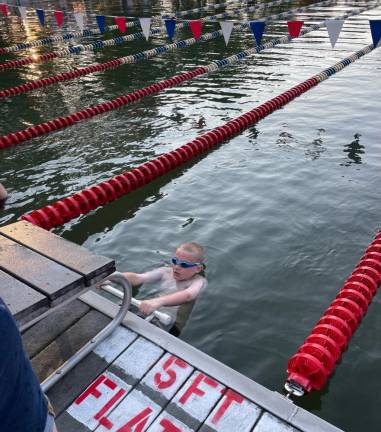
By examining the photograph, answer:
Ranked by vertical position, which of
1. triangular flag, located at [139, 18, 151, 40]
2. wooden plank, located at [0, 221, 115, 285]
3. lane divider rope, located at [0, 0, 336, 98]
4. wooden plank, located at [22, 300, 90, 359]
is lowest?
wooden plank, located at [22, 300, 90, 359]

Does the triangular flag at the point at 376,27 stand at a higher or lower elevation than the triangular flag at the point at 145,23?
lower

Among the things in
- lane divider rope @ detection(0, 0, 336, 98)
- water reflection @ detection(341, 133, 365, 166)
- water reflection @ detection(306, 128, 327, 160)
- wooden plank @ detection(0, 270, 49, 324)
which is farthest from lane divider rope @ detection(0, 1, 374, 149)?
wooden plank @ detection(0, 270, 49, 324)

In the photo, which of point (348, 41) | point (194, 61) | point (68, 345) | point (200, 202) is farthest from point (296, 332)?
point (348, 41)

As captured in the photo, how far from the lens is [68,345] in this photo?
3842mm

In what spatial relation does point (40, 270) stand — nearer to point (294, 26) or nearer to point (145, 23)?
point (294, 26)

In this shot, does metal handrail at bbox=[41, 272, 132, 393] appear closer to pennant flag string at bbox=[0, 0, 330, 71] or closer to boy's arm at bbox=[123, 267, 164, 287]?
boy's arm at bbox=[123, 267, 164, 287]

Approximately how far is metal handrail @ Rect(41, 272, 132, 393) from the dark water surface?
100 centimetres

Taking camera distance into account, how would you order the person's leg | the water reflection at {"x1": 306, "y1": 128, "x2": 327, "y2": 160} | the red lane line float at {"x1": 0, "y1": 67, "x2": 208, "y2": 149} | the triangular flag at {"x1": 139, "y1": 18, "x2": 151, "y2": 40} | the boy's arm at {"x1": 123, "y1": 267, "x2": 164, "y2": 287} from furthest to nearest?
the triangular flag at {"x1": 139, "y1": 18, "x2": 151, "y2": 40}
the red lane line float at {"x1": 0, "y1": 67, "x2": 208, "y2": 149}
the water reflection at {"x1": 306, "y1": 128, "x2": 327, "y2": 160}
the boy's arm at {"x1": 123, "y1": 267, "x2": 164, "y2": 287}
the person's leg

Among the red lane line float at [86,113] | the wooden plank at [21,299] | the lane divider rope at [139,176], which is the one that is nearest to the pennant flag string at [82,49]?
the red lane line float at [86,113]

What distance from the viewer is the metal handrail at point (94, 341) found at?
3.47m

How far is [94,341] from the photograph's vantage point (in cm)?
383

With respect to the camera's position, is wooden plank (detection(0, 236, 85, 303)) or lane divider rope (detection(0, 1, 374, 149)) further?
lane divider rope (detection(0, 1, 374, 149))

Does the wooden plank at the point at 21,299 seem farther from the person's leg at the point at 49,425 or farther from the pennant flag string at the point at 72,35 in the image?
the pennant flag string at the point at 72,35

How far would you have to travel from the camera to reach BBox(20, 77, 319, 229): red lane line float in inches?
268
